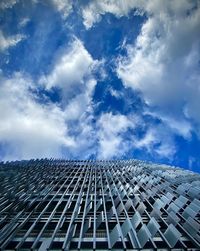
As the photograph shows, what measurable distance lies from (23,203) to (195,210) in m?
13.0

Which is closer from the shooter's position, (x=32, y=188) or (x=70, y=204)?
(x=70, y=204)

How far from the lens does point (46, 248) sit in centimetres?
1080

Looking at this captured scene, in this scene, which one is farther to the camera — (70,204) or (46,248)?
(70,204)

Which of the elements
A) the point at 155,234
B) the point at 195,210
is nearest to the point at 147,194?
the point at 195,210

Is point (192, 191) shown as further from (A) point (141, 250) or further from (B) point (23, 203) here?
(B) point (23, 203)

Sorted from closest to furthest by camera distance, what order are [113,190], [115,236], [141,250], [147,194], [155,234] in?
[141,250] < [115,236] < [155,234] < [147,194] < [113,190]

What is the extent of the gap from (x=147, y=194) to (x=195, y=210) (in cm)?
626

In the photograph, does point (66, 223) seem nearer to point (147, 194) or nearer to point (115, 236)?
point (115, 236)

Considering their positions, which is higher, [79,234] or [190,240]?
[79,234]

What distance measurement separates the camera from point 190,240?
1199cm

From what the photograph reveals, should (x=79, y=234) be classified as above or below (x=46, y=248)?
above

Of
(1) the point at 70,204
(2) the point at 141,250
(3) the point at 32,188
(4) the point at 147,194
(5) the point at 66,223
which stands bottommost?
(2) the point at 141,250

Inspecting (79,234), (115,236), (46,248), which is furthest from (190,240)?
(46,248)

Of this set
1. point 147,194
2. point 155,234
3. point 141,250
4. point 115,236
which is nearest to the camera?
point 141,250
